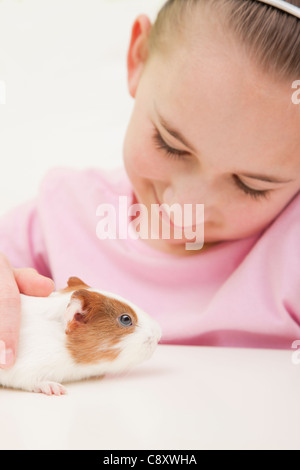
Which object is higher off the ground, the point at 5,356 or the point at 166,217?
the point at 166,217

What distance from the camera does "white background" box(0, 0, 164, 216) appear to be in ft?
2.04

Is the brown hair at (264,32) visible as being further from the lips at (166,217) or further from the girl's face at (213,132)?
the lips at (166,217)

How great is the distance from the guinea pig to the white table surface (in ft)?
A: 0.04

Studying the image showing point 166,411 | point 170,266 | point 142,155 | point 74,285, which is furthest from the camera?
point 170,266

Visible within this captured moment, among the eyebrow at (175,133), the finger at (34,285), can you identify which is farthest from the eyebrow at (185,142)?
the finger at (34,285)

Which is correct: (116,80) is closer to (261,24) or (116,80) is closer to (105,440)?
(261,24)

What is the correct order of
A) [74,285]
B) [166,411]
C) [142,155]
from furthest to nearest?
[142,155] < [74,285] < [166,411]

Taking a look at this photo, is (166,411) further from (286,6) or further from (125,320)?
(286,6)

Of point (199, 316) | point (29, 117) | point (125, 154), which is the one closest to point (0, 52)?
point (29, 117)

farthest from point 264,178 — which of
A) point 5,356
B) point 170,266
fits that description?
point 5,356

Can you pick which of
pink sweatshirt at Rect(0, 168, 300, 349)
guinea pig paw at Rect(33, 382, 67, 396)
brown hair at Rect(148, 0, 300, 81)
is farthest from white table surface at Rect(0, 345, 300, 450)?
brown hair at Rect(148, 0, 300, 81)

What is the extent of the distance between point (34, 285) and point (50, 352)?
0.24ft

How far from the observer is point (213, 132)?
0.54m

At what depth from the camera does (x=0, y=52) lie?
62cm
